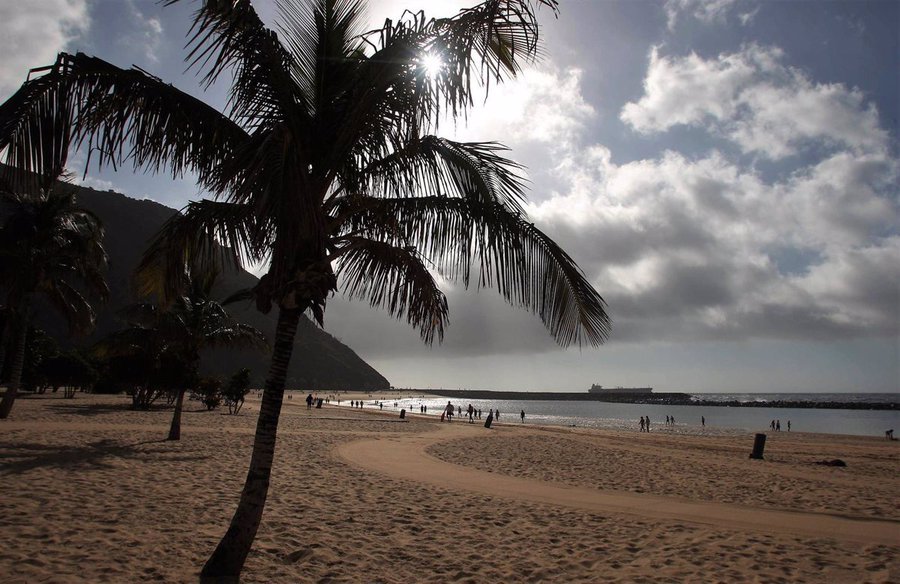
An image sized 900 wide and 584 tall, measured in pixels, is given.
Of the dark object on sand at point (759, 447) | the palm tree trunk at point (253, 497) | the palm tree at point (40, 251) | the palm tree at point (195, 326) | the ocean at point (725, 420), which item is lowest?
the ocean at point (725, 420)

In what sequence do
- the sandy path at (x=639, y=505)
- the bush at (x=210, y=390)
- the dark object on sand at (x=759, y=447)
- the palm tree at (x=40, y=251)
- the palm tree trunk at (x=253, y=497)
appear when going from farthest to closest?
the bush at (x=210, y=390), the dark object on sand at (x=759, y=447), the palm tree at (x=40, y=251), the sandy path at (x=639, y=505), the palm tree trunk at (x=253, y=497)

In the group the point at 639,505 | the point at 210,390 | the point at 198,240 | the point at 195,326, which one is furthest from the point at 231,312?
the point at 198,240

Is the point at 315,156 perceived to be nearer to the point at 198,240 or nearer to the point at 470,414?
the point at 198,240

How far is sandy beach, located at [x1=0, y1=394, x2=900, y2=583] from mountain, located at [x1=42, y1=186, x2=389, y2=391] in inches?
3938

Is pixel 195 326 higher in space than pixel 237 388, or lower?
higher

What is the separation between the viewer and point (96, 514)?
6848mm

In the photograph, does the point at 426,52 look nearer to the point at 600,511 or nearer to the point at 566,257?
the point at 566,257

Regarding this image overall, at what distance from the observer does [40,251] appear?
16.6 meters

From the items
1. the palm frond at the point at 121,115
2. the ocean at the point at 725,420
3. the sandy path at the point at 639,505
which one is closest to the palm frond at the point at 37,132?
the palm frond at the point at 121,115

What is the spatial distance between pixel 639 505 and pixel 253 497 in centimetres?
766

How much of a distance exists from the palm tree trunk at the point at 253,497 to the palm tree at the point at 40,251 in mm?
15479

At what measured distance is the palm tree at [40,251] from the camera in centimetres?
1609

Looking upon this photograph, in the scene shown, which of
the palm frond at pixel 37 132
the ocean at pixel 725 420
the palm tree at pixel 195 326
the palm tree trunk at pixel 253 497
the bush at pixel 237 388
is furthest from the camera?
the ocean at pixel 725 420

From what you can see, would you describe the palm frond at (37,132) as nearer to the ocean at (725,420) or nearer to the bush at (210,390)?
the bush at (210,390)
